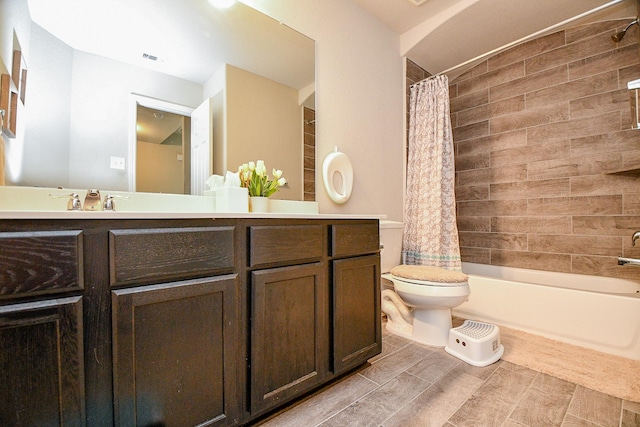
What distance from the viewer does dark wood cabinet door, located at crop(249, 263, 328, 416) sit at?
1030 mm

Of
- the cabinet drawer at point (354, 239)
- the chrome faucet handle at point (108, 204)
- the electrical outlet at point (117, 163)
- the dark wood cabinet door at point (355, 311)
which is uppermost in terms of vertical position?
the electrical outlet at point (117, 163)

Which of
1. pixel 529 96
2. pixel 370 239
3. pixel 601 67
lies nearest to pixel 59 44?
pixel 370 239

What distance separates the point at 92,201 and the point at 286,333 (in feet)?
2.90

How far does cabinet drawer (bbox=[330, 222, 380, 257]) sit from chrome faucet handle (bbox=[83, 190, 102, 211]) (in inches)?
36.9

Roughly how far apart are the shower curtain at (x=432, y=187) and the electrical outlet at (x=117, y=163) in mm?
2110

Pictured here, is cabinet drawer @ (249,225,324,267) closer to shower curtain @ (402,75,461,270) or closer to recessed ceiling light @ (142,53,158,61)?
Answer: recessed ceiling light @ (142,53,158,61)

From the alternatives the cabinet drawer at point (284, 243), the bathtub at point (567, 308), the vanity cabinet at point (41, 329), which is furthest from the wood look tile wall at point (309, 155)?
the bathtub at point (567, 308)

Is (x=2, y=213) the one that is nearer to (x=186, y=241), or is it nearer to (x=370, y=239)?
(x=186, y=241)

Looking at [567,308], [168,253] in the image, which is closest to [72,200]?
[168,253]

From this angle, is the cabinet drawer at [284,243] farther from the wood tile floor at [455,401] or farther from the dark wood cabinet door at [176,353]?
the wood tile floor at [455,401]

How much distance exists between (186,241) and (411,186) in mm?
2092

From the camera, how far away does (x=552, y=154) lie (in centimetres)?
239

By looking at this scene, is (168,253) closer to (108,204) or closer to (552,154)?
(108,204)

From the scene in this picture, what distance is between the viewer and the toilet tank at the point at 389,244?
207cm
